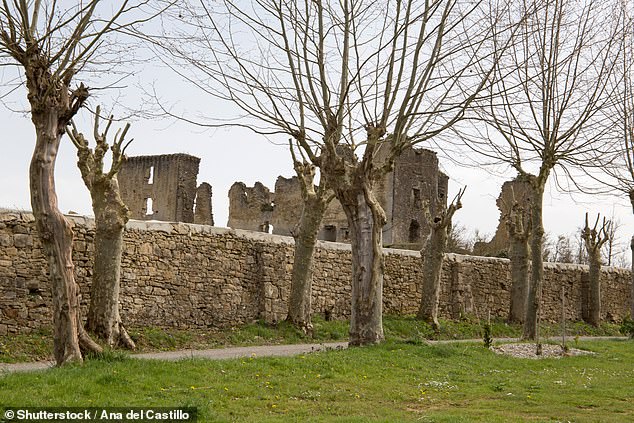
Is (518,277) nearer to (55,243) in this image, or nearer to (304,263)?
(304,263)

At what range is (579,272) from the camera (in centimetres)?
2834

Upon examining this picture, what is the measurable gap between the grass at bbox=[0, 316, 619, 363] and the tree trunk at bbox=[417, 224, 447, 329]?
0.40 m

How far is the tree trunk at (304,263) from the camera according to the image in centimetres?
1689

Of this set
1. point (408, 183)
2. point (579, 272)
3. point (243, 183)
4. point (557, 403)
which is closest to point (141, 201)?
point (243, 183)

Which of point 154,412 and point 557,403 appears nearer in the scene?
point 154,412

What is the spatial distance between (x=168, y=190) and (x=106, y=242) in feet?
78.4

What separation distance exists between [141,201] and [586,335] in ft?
74.8

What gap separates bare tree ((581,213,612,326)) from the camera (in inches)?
1032

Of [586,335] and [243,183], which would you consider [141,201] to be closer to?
[243,183]

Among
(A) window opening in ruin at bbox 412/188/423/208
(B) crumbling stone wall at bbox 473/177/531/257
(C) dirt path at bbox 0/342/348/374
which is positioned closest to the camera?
(C) dirt path at bbox 0/342/348/374

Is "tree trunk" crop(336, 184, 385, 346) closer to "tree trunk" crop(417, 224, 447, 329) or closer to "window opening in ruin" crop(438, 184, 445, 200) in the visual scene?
"tree trunk" crop(417, 224, 447, 329)

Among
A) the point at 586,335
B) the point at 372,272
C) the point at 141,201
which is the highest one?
the point at 141,201

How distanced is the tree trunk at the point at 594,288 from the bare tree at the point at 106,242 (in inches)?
713

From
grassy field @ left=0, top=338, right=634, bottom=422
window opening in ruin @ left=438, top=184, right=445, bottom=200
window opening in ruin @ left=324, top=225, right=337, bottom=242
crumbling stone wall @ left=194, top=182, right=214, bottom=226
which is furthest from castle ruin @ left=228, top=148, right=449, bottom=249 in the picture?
grassy field @ left=0, top=338, right=634, bottom=422
